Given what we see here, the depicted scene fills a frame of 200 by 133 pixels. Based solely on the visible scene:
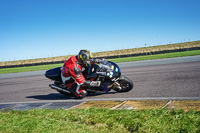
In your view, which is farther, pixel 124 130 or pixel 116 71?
pixel 116 71

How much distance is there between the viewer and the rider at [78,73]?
6.69m

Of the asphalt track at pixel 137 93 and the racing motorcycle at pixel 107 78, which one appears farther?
the racing motorcycle at pixel 107 78

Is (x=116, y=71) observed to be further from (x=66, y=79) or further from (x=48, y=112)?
(x=48, y=112)

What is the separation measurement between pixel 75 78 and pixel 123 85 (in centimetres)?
171

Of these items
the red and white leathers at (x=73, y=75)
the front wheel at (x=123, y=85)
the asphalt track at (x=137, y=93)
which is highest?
the red and white leathers at (x=73, y=75)

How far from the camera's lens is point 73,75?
673 cm

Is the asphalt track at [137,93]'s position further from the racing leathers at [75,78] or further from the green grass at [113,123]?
the green grass at [113,123]

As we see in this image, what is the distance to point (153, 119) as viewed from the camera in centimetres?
365

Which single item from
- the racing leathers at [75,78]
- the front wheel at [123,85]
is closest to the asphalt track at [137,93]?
the front wheel at [123,85]

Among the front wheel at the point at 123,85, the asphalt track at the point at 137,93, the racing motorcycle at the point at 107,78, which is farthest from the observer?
the front wheel at the point at 123,85

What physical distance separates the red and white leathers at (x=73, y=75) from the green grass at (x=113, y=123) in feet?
7.72

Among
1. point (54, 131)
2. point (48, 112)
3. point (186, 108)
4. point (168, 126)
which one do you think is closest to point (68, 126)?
point (54, 131)

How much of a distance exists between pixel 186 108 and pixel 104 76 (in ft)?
9.88

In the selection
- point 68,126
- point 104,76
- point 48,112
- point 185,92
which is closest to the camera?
point 68,126
